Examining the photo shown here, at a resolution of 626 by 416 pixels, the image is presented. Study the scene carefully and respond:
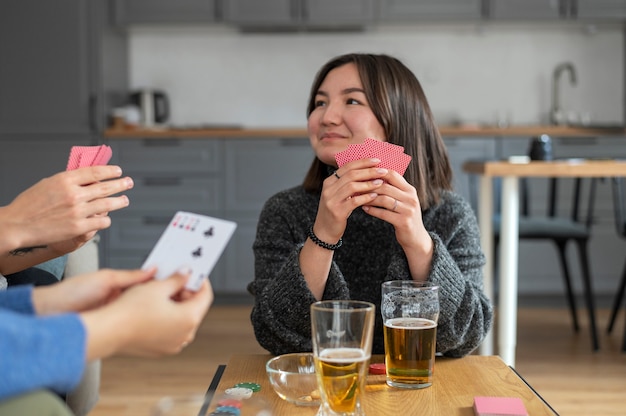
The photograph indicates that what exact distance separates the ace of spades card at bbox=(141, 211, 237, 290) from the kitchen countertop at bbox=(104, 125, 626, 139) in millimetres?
3472

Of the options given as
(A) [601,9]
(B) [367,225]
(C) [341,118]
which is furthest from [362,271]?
(A) [601,9]

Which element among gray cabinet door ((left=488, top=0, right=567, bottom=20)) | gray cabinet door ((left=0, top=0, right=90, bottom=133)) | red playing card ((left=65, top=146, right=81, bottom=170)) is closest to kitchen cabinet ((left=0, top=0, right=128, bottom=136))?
gray cabinet door ((left=0, top=0, right=90, bottom=133))

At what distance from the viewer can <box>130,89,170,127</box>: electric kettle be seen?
15.4 ft

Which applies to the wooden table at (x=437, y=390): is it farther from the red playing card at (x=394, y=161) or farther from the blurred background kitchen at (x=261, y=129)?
the blurred background kitchen at (x=261, y=129)

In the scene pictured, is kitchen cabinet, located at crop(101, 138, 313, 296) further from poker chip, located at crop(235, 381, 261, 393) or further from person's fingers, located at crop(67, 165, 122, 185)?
poker chip, located at crop(235, 381, 261, 393)

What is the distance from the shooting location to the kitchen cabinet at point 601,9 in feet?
14.5

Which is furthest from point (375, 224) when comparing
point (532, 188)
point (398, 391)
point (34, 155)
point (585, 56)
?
point (585, 56)

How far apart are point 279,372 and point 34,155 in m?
3.71

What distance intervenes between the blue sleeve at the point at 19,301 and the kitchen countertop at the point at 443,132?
3.48 m

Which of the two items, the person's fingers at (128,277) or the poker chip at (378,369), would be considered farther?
the poker chip at (378,369)

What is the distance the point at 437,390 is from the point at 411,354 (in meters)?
0.06

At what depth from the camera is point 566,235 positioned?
350 cm

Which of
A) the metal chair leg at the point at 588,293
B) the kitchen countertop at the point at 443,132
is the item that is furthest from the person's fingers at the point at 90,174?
the kitchen countertop at the point at 443,132

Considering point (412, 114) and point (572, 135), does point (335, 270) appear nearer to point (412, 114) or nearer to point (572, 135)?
point (412, 114)
